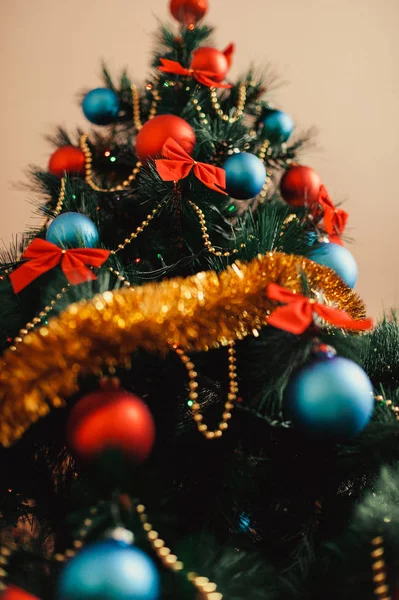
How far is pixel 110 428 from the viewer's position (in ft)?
0.96

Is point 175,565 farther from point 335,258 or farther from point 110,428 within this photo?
point 335,258

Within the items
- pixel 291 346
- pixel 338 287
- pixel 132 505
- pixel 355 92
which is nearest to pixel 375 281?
pixel 355 92

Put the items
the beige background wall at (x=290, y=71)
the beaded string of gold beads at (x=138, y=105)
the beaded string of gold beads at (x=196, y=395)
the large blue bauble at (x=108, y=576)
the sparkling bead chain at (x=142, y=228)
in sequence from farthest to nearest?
1. the beige background wall at (x=290, y=71)
2. the beaded string of gold beads at (x=138, y=105)
3. the sparkling bead chain at (x=142, y=228)
4. the beaded string of gold beads at (x=196, y=395)
5. the large blue bauble at (x=108, y=576)

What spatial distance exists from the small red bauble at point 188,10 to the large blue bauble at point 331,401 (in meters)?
0.56

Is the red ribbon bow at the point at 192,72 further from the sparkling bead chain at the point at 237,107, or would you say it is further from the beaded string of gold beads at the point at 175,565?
the beaded string of gold beads at the point at 175,565

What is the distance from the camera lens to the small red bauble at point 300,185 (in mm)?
614

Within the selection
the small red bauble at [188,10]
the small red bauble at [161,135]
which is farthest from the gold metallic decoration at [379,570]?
the small red bauble at [188,10]

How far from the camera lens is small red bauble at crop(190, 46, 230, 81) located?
0.58 metres

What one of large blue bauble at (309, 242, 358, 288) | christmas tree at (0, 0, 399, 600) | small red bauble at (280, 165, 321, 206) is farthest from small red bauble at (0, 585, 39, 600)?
small red bauble at (280, 165, 321, 206)

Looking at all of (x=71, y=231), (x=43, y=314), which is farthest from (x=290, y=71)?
(x=43, y=314)

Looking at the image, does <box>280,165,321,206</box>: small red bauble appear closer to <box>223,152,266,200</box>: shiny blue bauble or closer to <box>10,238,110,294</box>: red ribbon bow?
<box>223,152,266,200</box>: shiny blue bauble

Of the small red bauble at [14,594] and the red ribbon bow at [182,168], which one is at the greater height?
the red ribbon bow at [182,168]

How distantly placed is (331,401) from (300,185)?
39 centimetres

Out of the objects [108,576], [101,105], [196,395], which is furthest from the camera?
[101,105]
